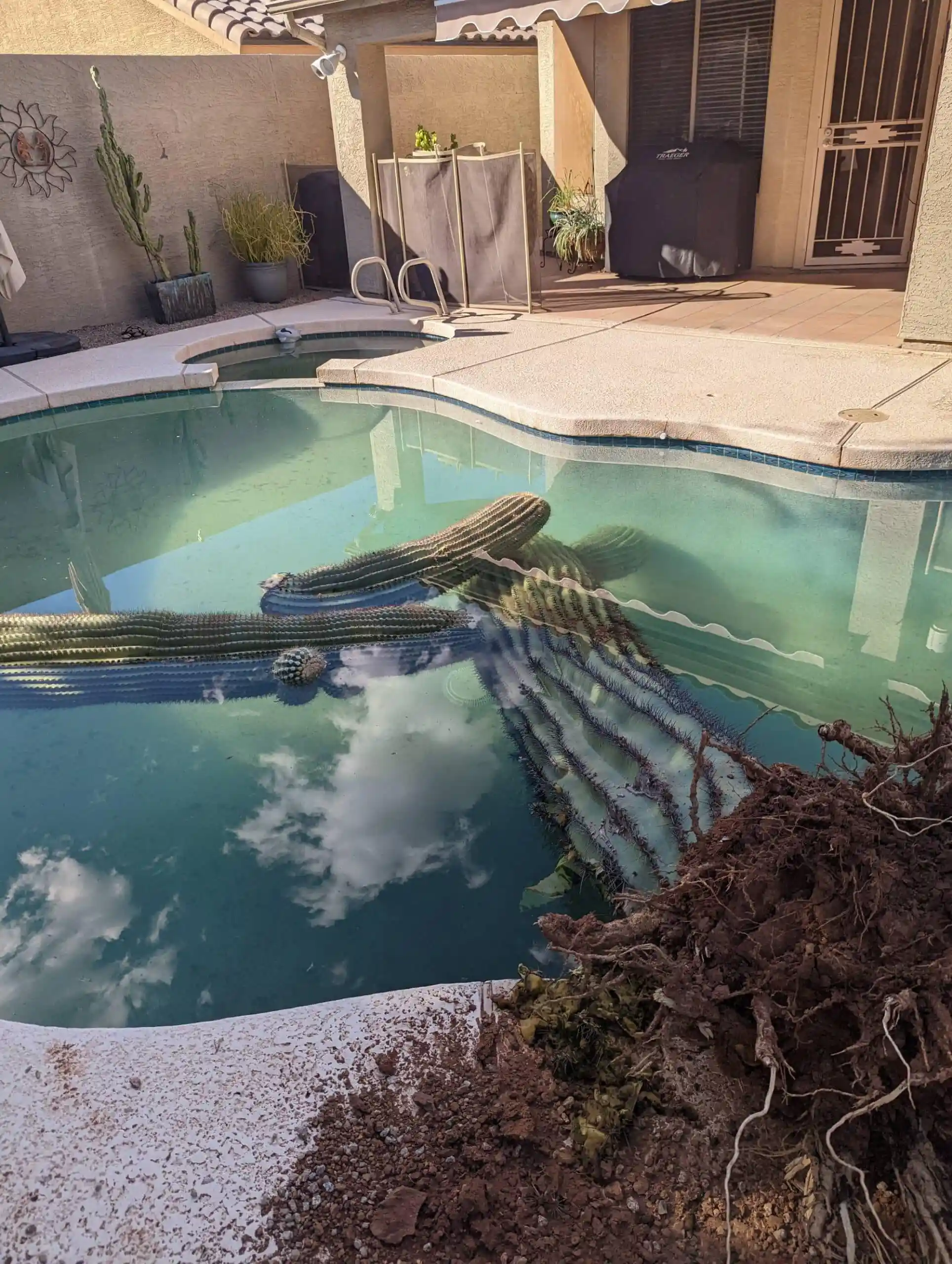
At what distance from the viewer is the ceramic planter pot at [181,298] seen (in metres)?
9.69

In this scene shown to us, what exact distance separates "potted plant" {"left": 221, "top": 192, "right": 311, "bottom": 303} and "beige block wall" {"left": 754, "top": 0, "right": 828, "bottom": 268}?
523cm

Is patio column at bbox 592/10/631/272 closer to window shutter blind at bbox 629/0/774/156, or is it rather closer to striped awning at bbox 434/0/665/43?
window shutter blind at bbox 629/0/774/156

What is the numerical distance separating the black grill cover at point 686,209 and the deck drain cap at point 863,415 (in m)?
4.77

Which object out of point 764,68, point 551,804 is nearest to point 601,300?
point 764,68

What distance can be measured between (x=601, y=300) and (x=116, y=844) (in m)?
7.77

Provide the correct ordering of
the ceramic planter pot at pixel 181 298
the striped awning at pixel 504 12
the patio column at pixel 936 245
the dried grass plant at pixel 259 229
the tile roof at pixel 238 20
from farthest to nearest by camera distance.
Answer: the tile roof at pixel 238 20 → the dried grass plant at pixel 259 229 → the ceramic planter pot at pixel 181 298 → the striped awning at pixel 504 12 → the patio column at pixel 936 245

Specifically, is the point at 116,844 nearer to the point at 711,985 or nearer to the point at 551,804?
the point at 551,804

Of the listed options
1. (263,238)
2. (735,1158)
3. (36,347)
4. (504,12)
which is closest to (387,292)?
(263,238)

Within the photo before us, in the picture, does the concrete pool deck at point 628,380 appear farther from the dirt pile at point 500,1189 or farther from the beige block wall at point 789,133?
the dirt pile at point 500,1189

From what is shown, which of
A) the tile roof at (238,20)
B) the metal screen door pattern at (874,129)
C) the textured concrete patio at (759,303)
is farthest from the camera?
the tile roof at (238,20)

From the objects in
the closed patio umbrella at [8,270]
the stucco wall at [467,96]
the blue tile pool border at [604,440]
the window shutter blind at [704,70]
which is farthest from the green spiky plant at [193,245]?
the window shutter blind at [704,70]

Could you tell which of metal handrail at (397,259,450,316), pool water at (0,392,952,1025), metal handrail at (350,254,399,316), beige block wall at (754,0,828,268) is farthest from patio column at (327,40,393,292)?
pool water at (0,392,952,1025)

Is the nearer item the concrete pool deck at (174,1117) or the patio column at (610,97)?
the concrete pool deck at (174,1117)

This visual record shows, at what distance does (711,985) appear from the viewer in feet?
5.27
